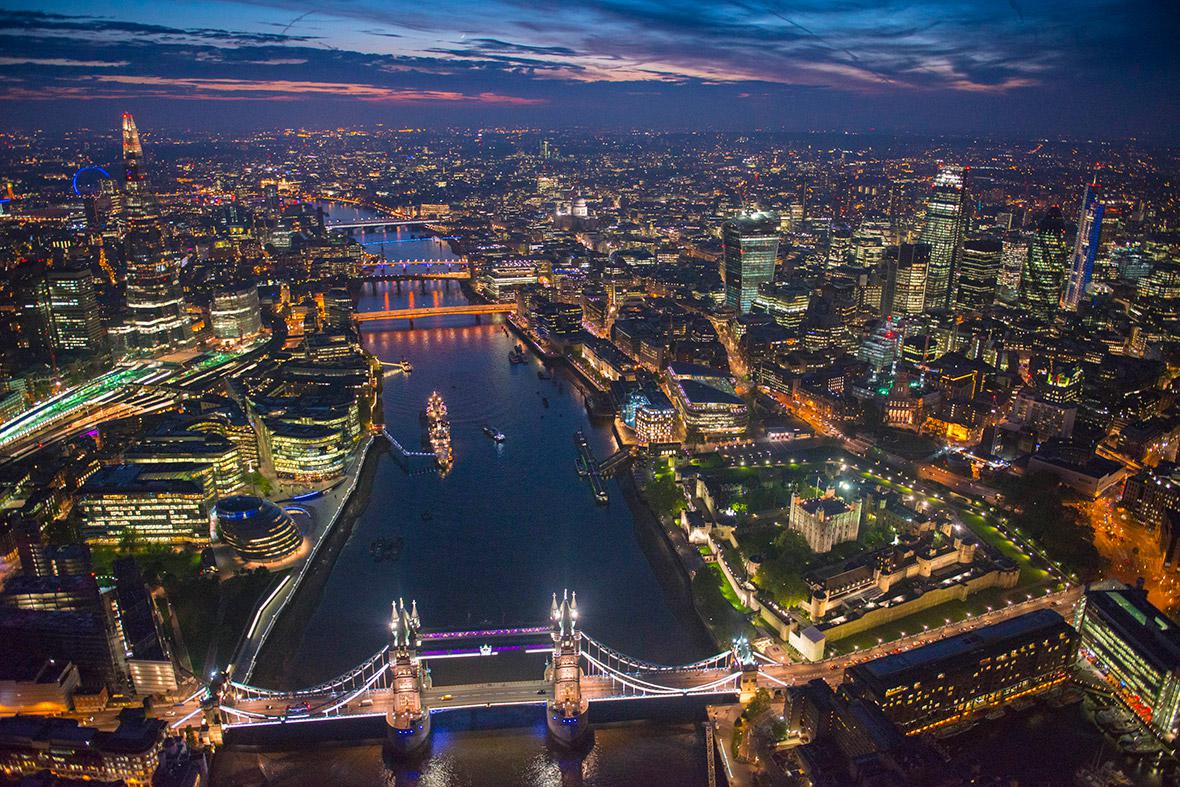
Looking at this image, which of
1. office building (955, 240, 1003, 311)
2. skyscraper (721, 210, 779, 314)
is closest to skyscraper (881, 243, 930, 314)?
office building (955, 240, 1003, 311)

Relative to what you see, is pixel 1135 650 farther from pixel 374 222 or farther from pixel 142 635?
pixel 374 222

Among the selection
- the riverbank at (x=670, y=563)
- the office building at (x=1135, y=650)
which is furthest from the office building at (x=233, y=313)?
the office building at (x=1135, y=650)

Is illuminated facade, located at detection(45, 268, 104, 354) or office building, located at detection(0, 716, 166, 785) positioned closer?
office building, located at detection(0, 716, 166, 785)

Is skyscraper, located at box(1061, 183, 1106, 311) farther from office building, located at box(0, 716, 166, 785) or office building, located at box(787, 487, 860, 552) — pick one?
office building, located at box(0, 716, 166, 785)

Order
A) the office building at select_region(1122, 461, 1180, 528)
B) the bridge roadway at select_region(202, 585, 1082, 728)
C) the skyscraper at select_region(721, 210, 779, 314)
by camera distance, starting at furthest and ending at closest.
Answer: the skyscraper at select_region(721, 210, 779, 314)
the office building at select_region(1122, 461, 1180, 528)
the bridge roadway at select_region(202, 585, 1082, 728)

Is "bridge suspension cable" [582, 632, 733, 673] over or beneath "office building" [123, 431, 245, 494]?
beneath

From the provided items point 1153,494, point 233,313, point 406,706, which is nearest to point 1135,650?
point 1153,494

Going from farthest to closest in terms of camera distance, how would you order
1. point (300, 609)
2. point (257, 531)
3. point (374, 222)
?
point (374, 222) < point (257, 531) < point (300, 609)
